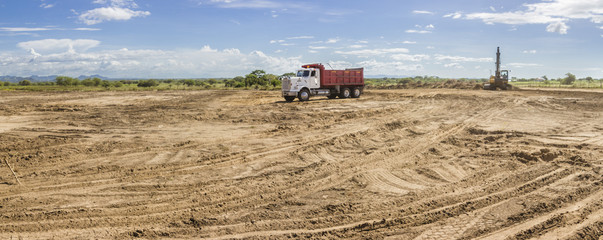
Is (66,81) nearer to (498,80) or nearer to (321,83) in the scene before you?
(321,83)

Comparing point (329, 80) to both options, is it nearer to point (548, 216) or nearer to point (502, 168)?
point (502, 168)

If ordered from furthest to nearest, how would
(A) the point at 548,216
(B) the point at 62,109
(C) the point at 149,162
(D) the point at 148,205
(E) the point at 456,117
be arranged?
(B) the point at 62,109, (E) the point at 456,117, (C) the point at 149,162, (D) the point at 148,205, (A) the point at 548,216

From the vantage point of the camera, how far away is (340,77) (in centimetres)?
2919

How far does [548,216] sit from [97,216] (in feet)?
20.1

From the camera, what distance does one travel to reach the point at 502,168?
810 centimetres

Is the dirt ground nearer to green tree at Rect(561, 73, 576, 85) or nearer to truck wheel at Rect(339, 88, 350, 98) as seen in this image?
truck wheel at Rect(339, 88, 350, 98)

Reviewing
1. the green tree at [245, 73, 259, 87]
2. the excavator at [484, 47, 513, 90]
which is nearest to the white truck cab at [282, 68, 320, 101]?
the excavator at [484, 47, 513, 90]

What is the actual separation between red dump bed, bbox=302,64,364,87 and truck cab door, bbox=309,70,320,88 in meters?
0.28

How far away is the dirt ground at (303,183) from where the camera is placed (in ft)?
17.2

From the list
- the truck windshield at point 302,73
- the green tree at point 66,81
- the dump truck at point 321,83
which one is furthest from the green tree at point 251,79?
the truck windshield at point 302,73

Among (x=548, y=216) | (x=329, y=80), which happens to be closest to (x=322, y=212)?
(x=548, y=216)

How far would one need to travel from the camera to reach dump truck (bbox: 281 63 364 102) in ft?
86.4

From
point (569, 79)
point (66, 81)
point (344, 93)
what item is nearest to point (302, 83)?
point (344, 93)

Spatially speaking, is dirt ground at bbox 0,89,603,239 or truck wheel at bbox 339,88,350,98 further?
truck wheel at bbox 339,88,350,98
